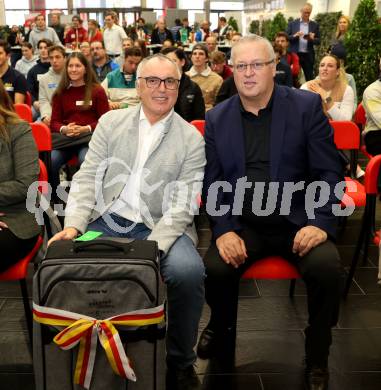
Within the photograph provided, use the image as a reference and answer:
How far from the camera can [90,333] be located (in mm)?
1817

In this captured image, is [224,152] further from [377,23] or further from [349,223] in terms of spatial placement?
[377,23]

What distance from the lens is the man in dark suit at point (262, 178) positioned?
232 cm

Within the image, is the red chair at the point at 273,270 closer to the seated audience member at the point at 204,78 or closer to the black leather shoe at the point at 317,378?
the black leather shoe at the point at 317,378

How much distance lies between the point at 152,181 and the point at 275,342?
1005mm

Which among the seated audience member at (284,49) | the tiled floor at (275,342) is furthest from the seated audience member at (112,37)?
the tiled floor at (275,342)

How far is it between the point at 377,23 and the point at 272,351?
26.1ft

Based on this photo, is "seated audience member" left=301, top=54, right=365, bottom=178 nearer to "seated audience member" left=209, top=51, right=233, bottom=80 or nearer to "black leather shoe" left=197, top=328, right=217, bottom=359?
"seated audience member" left=209, top=51, right=233, bottom=80

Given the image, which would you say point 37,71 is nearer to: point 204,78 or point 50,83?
point 50,83

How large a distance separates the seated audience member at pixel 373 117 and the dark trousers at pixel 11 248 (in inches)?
109

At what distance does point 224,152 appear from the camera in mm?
2416

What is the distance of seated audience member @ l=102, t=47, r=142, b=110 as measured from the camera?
17.5 feet

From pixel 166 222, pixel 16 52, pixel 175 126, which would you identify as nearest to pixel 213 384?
pixel 166 222

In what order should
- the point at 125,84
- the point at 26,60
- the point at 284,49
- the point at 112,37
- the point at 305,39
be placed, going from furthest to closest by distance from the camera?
the point at 112,37 < the point at 305,39 < the point at 26,60 < the point at 284,49 < the point at 125,84

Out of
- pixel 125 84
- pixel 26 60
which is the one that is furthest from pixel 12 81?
pixel 26 60
